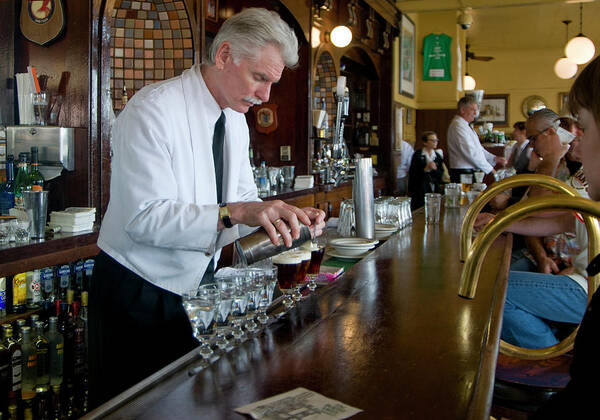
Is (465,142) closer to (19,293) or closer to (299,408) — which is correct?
(19,293)

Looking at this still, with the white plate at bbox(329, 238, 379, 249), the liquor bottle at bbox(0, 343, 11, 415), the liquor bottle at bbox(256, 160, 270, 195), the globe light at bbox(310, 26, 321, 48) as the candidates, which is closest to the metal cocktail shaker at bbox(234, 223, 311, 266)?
the white plate at bbox(329, 238, 379, 249)

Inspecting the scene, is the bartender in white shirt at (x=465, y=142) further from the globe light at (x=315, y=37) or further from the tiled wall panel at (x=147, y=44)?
the tiled wall panel at (x=147, y=44)

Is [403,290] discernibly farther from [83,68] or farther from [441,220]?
[83,68]

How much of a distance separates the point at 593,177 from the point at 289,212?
752 mm

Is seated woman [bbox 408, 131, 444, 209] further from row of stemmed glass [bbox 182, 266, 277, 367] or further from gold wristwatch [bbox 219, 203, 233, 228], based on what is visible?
row of stemmed glass [bbox 182, 266, 277, 367]

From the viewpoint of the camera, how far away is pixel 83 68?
3244 millimetres

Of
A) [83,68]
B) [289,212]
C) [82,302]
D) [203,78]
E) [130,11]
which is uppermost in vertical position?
[130,11]

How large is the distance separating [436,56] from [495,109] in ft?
20.3

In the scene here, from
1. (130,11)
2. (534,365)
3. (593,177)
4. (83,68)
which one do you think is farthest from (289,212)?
(130,11)

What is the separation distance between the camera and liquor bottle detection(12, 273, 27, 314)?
2.88 m

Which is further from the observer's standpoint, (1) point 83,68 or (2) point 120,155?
(1) point 83,68

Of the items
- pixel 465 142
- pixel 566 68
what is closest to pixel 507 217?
pixel 465 142

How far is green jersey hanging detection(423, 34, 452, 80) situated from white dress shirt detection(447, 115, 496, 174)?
295 centimetres

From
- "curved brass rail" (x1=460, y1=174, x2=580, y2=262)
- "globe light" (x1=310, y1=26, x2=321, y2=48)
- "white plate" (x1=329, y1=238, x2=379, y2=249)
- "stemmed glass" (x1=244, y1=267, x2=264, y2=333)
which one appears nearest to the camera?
"stemmed glass" (x1=244, y1=267, x2=264, y2=333)
